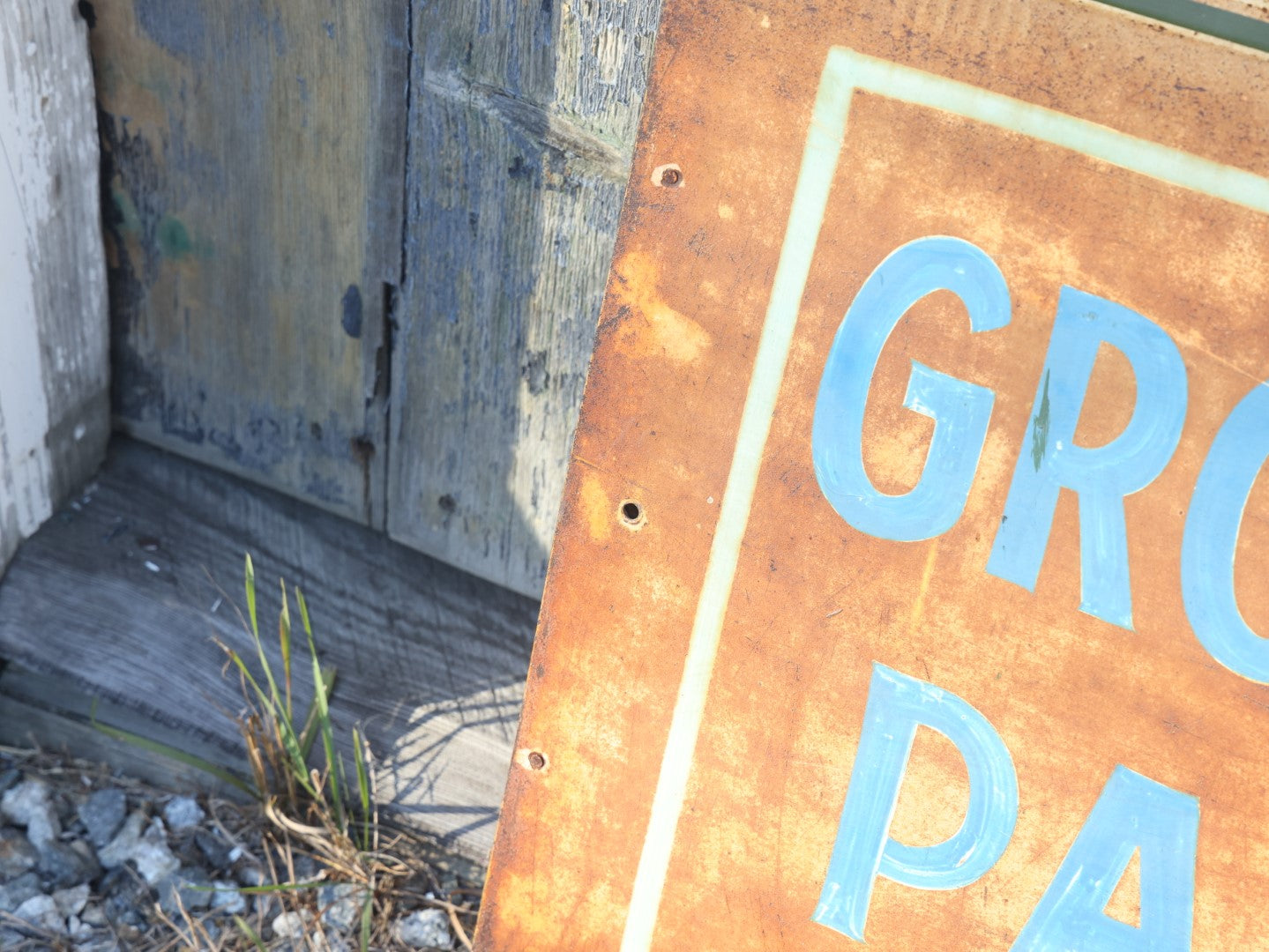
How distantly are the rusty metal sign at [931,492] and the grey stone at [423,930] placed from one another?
0.39 metres

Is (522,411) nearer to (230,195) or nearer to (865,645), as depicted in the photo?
(230,195)

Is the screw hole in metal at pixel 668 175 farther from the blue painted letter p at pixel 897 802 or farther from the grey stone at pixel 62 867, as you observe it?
A: the grey stone at pixel 62 867

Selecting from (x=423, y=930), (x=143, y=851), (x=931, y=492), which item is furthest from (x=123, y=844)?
(x=931, y=492)

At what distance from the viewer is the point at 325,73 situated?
4.34 ft

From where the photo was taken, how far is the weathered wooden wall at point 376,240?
1.26m

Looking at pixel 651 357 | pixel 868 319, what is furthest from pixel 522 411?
pixel 868 319

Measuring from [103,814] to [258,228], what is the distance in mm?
768

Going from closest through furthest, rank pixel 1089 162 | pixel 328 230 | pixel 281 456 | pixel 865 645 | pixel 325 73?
pixel 1089 162
pixel 865 645
pixel 325 73
pixel 328 230
pixel 281 456

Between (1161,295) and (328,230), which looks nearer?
(1161,295)

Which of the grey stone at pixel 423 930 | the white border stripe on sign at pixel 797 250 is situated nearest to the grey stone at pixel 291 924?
the grey stone at pixel 423 930

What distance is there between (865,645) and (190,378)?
3.50ft

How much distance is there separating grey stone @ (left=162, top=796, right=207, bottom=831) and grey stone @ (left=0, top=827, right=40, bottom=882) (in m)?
0.15

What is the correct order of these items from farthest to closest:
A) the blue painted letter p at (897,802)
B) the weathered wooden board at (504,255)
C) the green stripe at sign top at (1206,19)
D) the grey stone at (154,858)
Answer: the grey stone at (154,858), the weathered wooden board at (504,255), the blue painted letter p at (897,802), the green stripe at sign top at (1206,19)

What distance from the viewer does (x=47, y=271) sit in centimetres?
148
